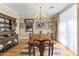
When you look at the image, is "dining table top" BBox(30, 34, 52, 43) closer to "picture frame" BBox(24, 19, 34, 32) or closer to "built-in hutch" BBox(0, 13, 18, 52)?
"picture frame" BBox(24, 19, 34, 32)

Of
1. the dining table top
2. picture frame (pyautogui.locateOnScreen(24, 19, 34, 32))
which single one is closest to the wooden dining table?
the dining table top

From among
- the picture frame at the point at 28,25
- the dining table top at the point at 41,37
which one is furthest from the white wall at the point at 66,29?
the picture frame at the point at 28,25

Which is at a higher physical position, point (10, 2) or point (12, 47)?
point (10, 2)

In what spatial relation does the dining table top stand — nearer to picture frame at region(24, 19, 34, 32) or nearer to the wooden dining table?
the wooden dining table

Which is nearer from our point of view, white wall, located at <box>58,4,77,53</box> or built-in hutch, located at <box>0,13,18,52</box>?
white wall, located at <box>58,4,77,53</box>

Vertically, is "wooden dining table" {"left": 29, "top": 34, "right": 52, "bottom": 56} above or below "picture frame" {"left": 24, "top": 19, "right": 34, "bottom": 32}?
below

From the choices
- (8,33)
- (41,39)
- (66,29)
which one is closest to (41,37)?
(41,39)

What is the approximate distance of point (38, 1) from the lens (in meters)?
1.65

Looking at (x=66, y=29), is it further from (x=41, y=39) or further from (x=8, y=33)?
(x=8, y=33)

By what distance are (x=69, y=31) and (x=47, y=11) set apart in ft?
1.42

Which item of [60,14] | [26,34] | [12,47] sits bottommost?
[12,47]

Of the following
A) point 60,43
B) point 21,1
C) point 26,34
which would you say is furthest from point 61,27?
point 21,1

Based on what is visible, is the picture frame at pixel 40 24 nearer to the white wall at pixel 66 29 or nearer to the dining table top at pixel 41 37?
the dining table top at pixel 41 37

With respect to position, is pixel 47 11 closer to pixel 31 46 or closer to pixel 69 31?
pixel 69 31
